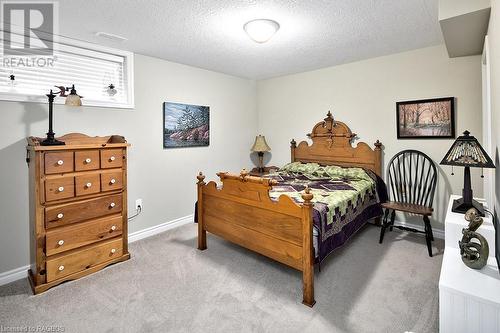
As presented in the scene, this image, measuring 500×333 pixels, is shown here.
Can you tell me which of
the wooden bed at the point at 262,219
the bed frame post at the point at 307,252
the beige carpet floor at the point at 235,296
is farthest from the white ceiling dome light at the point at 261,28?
the beige carpet floor at the point at 235,296

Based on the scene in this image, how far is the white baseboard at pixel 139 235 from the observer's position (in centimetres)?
244

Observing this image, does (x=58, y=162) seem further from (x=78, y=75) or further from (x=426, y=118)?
(x=426, y=118)

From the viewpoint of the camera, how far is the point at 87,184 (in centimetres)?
249

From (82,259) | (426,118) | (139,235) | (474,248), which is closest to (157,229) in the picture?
(139,235)

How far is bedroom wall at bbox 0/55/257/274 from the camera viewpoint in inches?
98.0

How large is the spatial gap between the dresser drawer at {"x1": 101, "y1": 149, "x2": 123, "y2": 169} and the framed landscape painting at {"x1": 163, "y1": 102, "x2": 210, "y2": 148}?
0.98m

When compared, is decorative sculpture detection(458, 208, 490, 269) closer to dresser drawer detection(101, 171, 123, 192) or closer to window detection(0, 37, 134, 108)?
dresser drawer detection(101, 171, 123, 192)

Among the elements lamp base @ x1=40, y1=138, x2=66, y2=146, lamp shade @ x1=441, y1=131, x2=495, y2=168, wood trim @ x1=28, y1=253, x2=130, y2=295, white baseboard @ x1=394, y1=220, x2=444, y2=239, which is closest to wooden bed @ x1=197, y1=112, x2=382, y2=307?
white baseboard @ x1=394, y1=220, x2=444, y2=239

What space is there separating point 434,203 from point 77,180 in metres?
4.05

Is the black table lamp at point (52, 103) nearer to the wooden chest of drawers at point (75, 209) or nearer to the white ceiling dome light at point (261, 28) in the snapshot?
the wooden chest of drawers at point (75, 209)

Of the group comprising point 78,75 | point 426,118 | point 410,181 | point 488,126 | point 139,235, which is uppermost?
point 78,75

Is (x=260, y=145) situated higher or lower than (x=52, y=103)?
lower

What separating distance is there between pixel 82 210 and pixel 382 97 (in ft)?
12.6

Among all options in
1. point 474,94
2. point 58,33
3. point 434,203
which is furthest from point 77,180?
point 474,94
